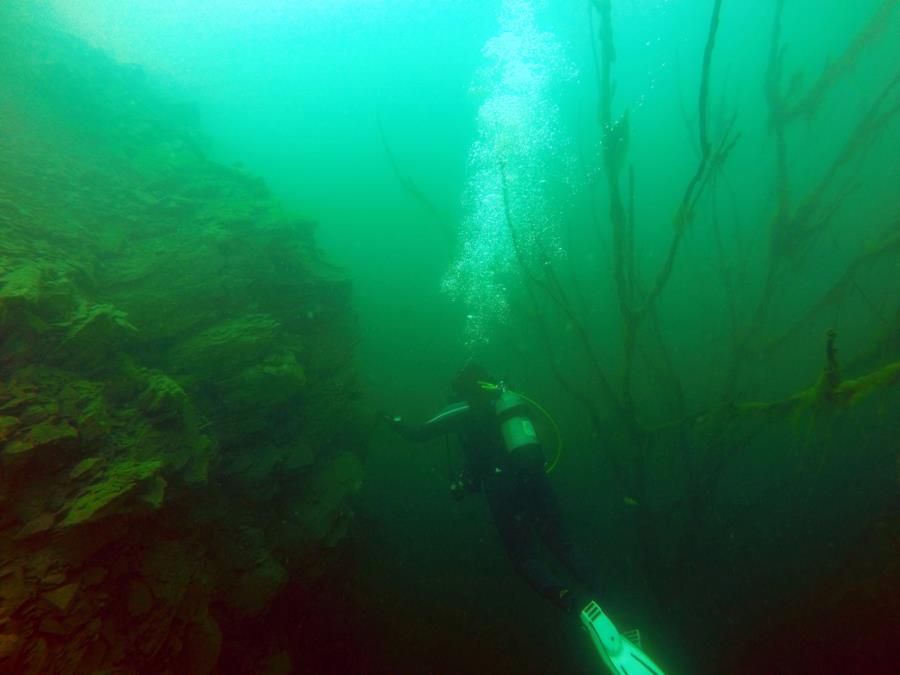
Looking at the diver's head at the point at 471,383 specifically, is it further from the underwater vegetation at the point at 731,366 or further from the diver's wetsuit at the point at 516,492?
the underwater vegetation at the point at 731,366

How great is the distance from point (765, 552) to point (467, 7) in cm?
Result: 2735

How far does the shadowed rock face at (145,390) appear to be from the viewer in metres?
2.56

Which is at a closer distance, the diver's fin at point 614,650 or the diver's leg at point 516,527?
the diver's fin at point 614,650

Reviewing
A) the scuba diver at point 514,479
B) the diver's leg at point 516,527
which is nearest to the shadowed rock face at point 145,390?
the scuba diver at point 514,479

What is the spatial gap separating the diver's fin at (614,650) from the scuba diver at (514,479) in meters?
0.08

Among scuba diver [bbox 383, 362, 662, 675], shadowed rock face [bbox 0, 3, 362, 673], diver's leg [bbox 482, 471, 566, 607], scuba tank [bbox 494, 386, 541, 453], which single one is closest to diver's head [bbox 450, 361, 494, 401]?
scuba diver [bbox 383, 362, 662, 675]

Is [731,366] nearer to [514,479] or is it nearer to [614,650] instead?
[514,479]

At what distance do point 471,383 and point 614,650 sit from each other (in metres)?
2.65

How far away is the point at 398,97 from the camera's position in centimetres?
2419

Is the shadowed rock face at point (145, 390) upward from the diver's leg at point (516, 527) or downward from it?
Result: upward

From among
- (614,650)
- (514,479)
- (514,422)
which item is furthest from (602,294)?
(614,650)

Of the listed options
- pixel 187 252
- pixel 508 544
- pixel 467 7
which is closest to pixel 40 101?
pixel 187 252

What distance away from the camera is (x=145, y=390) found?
3514mm

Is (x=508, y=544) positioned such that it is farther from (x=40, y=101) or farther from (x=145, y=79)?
(x=145, y=79)
